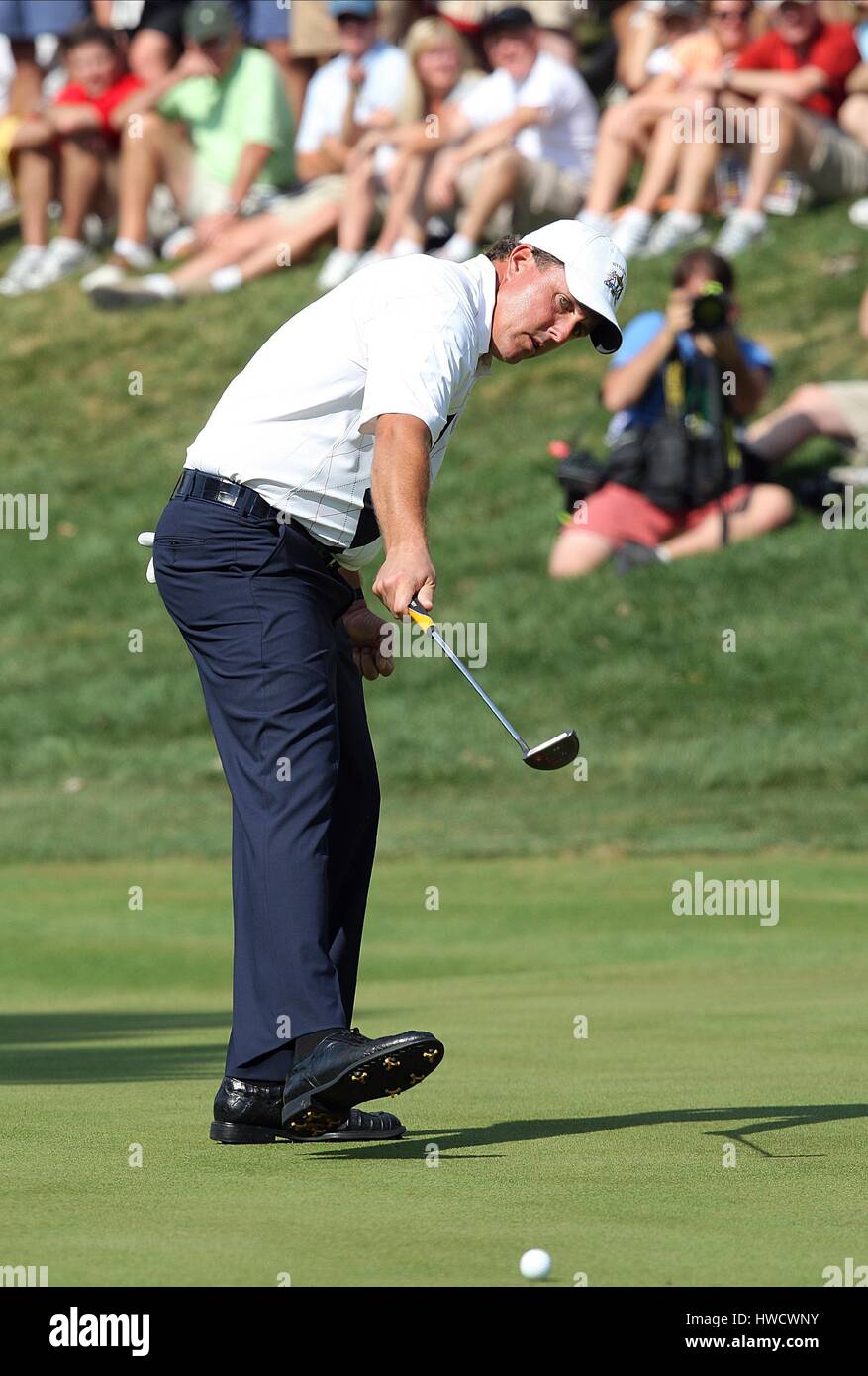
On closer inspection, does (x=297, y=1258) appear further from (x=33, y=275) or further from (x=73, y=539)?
(x=33, y=275)

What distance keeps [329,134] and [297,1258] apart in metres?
16.7

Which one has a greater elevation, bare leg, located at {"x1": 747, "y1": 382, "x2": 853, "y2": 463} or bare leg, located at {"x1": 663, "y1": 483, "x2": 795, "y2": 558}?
bare leg, located at {"x1": 747, "y1": 382, "x2": 853, "y2": 463}

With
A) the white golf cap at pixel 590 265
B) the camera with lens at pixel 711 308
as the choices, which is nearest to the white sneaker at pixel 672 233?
the camera with lens at pixel 711 308

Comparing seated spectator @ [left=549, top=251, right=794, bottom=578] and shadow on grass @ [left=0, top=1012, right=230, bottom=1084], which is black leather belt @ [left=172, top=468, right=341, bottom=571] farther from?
seated spectator @ [left=549, top=251, right=794, bottom=578]

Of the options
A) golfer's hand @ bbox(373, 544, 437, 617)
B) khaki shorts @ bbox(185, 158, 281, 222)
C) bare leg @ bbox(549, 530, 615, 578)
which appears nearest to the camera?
golfer's hand @ bbox(373, 544, 437, 617)

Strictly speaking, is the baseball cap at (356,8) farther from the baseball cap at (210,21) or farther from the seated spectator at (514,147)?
the seated spectator at (514,147)

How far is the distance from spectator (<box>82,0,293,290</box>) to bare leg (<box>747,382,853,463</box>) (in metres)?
6.16

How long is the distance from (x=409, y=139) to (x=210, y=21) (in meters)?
2.57

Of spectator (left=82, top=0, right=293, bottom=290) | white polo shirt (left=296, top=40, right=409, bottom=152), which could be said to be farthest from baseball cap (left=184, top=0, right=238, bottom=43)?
white polo shirt (left=296, top=40, right=409, bottom=152)

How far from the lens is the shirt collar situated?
5180 mm

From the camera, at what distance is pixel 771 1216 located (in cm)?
408

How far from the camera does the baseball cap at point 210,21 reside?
19.6 m

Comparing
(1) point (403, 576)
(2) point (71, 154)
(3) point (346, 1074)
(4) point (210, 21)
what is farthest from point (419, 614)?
(2) point (71, 154)

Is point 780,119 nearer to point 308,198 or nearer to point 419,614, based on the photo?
point 308,198
